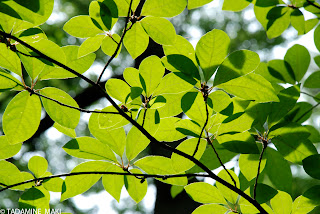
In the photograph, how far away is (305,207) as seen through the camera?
0.71 metres

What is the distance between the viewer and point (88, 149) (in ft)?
2.33

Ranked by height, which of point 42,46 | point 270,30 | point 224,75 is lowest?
point 224,75

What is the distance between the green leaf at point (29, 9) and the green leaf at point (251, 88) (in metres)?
0.40

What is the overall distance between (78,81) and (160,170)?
13.8ft

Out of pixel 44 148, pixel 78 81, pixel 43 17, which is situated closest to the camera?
pixel 43 17

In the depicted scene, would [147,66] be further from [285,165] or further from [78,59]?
[285,165]

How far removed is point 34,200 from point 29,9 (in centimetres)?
47

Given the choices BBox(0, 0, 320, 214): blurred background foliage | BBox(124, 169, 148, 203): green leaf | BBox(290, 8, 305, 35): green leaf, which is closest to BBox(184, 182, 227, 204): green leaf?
BBox(124, 169, 148, 203): green leaf

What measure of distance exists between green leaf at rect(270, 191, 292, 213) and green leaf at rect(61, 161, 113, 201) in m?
0.45

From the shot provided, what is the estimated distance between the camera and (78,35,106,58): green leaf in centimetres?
69

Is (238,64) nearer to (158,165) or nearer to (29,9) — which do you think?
(158,165)

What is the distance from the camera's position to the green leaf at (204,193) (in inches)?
28.6

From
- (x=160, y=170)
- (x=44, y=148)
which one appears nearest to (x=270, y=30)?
(x=160, y=170)

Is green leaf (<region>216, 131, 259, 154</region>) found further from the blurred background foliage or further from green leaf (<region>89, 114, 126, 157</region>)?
the blurred background foliage
